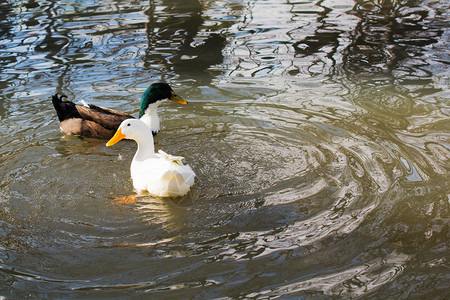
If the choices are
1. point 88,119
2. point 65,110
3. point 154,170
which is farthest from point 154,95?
point 154,170

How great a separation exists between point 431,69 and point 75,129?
17.3 feet

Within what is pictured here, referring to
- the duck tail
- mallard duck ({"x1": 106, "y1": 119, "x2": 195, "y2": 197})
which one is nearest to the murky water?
mallard duck ({"x1": 106, "y1": 119, "x2": 195, "y2": 197})

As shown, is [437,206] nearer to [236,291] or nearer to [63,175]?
[236,291]

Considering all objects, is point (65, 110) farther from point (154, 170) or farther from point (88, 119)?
point (154, 170)

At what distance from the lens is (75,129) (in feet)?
21.6

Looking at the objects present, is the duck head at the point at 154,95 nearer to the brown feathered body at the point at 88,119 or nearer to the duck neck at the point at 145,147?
the brown feathered body at the point at 88,119

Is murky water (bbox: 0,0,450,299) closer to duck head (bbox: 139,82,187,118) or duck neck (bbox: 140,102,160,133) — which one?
duck neck (bbox: 140,102,160,133)

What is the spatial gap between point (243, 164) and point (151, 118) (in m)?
1.61

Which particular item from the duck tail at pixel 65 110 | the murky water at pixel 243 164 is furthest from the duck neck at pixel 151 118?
the duck tail at pixel 65 110

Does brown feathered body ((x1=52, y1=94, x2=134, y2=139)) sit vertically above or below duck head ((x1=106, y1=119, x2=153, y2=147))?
below

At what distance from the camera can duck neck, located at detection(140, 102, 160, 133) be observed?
255 inches

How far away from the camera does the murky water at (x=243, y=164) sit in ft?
12.5

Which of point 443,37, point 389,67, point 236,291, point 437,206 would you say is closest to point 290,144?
point 437,206

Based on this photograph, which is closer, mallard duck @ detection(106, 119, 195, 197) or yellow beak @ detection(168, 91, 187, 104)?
mallard duck @ detection(106, 119, 195, 197)
